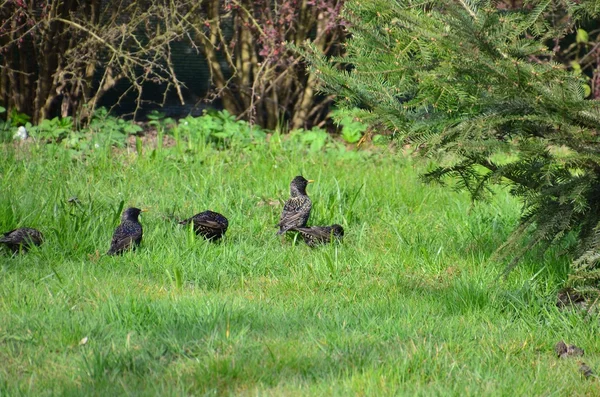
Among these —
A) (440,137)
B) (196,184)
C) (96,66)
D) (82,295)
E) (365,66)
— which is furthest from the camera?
A: (96,66)

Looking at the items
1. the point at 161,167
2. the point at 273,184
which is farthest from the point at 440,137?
the point at 161,167

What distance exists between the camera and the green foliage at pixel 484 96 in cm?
335

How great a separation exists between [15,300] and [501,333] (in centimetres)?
221

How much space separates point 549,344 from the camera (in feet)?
12.0

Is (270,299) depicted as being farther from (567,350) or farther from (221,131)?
(221,131)

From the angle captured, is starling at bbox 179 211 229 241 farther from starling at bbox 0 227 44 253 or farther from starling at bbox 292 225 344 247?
starling at bbox 0 227 44 253

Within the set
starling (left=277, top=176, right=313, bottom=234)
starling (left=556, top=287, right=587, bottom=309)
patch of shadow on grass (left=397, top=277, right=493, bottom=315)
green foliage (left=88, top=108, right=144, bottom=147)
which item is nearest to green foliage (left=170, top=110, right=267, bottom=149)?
green foliage (left=88, top=108, right=144, bottom=147)

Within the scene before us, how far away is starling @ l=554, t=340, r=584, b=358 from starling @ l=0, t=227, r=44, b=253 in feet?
9.28

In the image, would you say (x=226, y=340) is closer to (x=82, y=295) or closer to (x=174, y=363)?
(x=174, y=363)

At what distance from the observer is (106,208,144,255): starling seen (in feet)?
15.8

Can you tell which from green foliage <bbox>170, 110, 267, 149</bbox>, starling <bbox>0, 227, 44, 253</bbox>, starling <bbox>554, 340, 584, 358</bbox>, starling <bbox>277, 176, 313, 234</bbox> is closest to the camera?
starling <bbox>554, 340, 584, 358</bbox>

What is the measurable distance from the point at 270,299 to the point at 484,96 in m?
1.44

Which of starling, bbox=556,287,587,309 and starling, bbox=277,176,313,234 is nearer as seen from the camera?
starling, bbox=556,287,587,309

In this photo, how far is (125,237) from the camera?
4855mm
